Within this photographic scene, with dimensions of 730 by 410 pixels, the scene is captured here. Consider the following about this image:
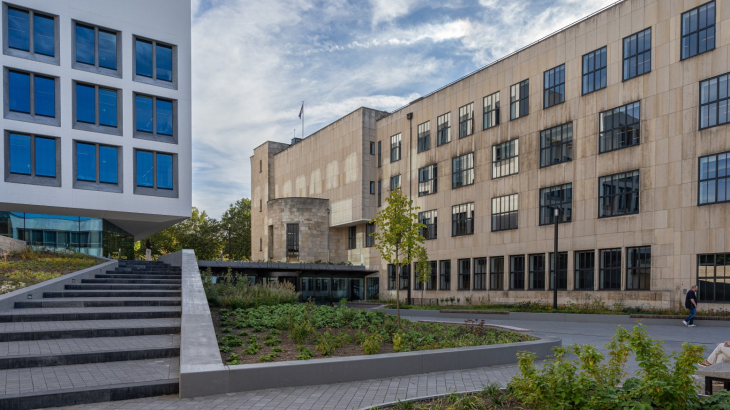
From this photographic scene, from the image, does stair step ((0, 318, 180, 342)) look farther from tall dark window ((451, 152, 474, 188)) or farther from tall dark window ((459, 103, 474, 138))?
tall dark window ((459, 103, 474, 138))

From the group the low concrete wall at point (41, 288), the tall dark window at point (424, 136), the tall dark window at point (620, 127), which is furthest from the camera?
the tall dark window at point (424, 136)

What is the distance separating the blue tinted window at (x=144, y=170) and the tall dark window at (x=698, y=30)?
1136 inches

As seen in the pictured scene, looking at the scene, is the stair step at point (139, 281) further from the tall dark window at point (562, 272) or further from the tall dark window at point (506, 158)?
the tall dark window at point (506, 158)

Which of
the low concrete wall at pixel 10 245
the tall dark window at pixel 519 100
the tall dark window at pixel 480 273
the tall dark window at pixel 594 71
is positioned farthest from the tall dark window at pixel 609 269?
the low concrete wall at pixel 10 245

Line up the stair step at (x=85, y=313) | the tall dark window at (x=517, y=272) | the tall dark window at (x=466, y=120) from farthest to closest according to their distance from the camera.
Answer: the tall dark window at (x=466, y=120) → the tall dark window at (x=517, y=272) → the stair step at (x=85, y=313)

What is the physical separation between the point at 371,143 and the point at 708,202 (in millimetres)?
30815

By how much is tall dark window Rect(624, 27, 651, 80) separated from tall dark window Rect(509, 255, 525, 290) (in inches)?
519

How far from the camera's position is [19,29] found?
2611cm

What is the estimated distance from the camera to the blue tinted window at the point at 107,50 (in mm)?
28422

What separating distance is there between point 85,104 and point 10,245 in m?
8.21

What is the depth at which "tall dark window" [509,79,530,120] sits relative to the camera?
3647 cm

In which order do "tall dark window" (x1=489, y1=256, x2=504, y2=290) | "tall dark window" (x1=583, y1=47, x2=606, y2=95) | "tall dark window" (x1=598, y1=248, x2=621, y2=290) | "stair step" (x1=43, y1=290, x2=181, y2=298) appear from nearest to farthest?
"stair step" (x1=43, y1=290, x2=181, y2=298) → "tall dark window" (x1=598, y1=248, x2=621, y2=290) → "tall dark window" (x1=583, y1=47, x2=606, y2=95) → "tall dark window" (x1=489, y1=256, x2=504, y2=290)

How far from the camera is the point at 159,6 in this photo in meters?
30.2

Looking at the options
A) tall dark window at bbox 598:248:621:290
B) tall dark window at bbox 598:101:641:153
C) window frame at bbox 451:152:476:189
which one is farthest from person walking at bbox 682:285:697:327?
window frame at bbox 451:152:476:189
